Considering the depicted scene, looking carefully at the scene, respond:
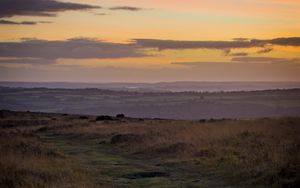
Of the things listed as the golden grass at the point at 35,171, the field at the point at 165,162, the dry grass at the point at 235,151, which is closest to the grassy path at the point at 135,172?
the field at the point at 165,162

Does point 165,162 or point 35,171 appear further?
point 165,162

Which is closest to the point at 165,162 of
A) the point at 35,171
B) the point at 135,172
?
the point at 135,172

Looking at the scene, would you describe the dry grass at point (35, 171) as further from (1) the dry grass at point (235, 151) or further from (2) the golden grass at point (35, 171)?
(1) the dry grass at point (235, 151)

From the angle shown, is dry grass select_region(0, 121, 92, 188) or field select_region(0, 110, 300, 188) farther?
field select_region(0, 110, 300, 188)

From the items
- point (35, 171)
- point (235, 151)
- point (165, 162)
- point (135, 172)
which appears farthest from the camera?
point (235, 151)

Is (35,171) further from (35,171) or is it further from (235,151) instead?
(235,151)

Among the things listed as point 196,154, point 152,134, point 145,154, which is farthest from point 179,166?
point 152,134

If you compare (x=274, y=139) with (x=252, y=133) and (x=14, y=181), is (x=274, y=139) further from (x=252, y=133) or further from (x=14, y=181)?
(x=14, y=181)

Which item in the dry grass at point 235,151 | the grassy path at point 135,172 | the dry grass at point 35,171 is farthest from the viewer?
the grassy path at point 135,172

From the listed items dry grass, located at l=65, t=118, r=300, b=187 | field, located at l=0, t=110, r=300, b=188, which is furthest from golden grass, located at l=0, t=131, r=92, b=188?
dry grass, located at l=65, t=118, r=300, b=187

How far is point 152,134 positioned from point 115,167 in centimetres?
1380

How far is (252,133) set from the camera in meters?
34.7

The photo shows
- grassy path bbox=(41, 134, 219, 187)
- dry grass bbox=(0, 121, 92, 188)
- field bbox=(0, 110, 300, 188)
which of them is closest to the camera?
dry grass bbox=(0, 121, 92, 188)

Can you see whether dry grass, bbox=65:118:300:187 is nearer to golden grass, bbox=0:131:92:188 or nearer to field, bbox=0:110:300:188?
field, bbox=0:110:300:188
